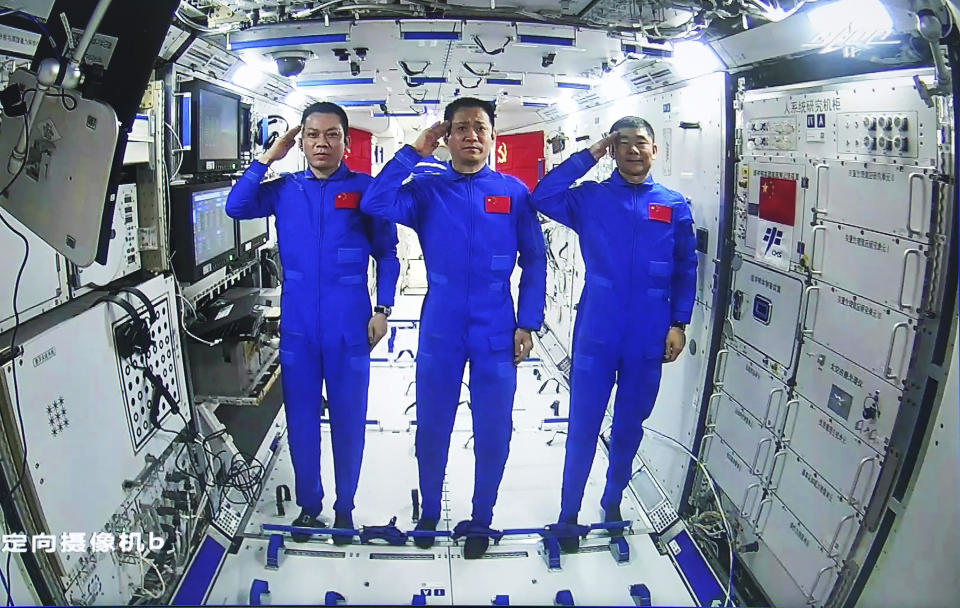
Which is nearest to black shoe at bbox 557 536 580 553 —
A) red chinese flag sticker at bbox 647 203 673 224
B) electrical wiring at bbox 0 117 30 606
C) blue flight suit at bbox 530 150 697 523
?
blue flight suit at bbox 530 150 697 523

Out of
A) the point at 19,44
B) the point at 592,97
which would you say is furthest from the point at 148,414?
the point at 592,97

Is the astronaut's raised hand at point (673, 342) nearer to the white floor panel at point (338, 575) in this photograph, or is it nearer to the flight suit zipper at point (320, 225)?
the white floor panel at point (338, 575)

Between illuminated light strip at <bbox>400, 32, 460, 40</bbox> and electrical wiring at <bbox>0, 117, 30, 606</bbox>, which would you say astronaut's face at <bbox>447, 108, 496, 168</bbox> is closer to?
illuminated light strip at <bbox>400, 32, 460, 40</bbox>

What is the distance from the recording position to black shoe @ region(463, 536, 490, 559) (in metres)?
3.35

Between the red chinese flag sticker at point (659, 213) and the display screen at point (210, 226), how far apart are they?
248 centimetres

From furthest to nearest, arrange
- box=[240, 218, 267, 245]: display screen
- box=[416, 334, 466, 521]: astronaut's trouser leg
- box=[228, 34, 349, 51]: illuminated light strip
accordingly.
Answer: box=[240, 218, 267, 245]: display screen
box=[228, 34, 349, 51]: illuminated light strip
box=[416, 334, 466, 521]: astronaut's trouser leg

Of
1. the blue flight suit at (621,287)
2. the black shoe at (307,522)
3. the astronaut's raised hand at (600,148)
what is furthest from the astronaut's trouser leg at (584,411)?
the black shoe at (307,522)

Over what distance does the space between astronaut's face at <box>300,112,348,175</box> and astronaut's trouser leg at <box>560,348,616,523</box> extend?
1.68 m

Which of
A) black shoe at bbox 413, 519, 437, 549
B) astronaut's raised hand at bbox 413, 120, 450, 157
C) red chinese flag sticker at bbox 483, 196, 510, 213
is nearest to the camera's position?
astronaut's raised hand at bbox 413, 120, 450, 157

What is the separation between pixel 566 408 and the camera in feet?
18.6

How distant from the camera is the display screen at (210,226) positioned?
3.64m

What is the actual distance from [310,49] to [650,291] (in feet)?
8.35

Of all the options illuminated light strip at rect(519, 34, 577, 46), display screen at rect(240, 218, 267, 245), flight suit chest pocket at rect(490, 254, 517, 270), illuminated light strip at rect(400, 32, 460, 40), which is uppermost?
illuminated light strip at rect(519, 34, 577, 46)

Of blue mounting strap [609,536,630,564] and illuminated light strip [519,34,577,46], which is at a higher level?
illuminated light strip [519,34,577,46]
